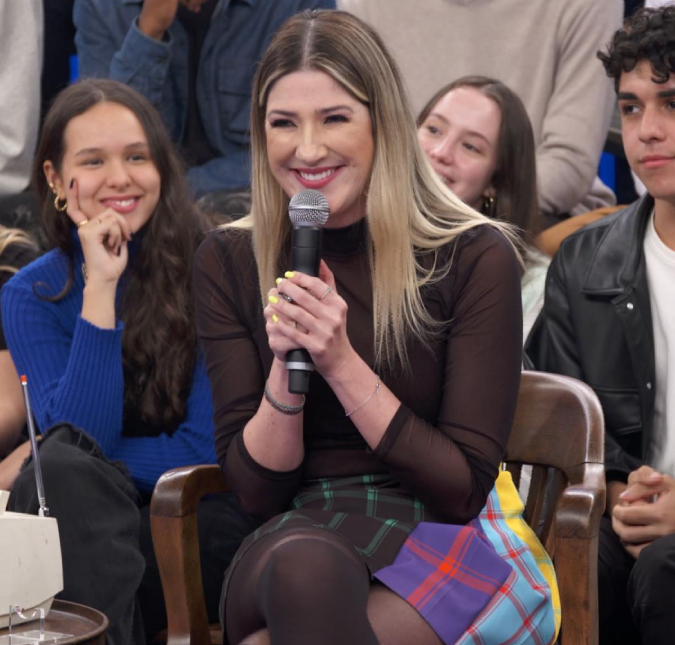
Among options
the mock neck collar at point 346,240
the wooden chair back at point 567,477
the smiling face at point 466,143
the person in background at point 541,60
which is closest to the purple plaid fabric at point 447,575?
the wooden chair back at point 567,477

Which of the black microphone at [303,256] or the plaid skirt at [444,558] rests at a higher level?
the black microphone at [303,256]

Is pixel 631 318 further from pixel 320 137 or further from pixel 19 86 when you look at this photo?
pixel 19 86

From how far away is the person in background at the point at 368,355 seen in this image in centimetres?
165

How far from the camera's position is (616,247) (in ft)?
8.03

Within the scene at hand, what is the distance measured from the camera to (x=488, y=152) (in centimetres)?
292

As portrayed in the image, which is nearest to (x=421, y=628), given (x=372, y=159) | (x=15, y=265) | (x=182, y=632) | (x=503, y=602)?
(x=503, y=602)

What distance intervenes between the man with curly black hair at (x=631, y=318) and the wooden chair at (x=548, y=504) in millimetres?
233

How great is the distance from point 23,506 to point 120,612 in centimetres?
28

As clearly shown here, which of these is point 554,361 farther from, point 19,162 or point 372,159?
point 19,162

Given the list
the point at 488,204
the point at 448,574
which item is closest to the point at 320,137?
the point at 448,574

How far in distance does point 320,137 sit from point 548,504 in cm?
72

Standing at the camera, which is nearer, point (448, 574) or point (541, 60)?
point (448, 574)

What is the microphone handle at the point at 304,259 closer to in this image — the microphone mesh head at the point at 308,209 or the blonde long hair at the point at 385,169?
the microphone mesh head at the point at 308,209

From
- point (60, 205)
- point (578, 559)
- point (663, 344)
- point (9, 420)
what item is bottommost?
point (9, 420)
